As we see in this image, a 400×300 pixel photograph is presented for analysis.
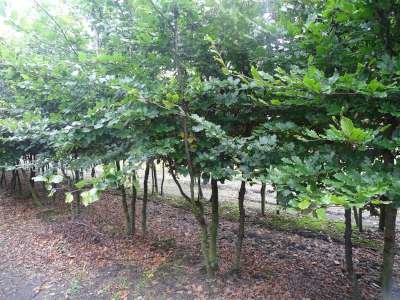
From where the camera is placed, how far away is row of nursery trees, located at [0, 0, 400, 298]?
7.20 feet

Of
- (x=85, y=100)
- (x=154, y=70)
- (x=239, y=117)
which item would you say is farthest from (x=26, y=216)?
(x=239, y=117)

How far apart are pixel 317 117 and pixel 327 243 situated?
14.9 feet

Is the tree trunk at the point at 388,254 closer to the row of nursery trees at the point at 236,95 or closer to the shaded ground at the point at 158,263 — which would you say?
the row of nursery trees at the point at 236,95

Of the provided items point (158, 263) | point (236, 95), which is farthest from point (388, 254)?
point (158, 263)

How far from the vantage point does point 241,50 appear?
3.59 metres

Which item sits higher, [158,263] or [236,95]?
[236,95]

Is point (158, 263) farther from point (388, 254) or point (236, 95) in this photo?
point (388, 254)

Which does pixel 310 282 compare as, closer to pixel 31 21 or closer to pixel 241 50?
pixel 241 50

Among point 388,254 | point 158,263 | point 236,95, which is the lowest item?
point 158,263

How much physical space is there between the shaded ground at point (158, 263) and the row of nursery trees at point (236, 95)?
515mm

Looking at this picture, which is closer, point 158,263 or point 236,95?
point 236,95

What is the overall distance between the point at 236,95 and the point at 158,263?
3.04m

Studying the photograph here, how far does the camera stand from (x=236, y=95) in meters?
3.26

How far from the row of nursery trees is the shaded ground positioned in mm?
515
